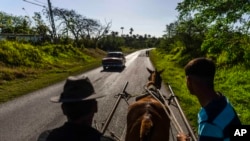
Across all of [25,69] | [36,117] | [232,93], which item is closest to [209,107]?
[36,117]

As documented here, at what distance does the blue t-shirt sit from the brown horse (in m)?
1.71

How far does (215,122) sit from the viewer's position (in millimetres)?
2752

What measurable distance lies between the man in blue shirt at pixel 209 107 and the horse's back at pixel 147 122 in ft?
5.10

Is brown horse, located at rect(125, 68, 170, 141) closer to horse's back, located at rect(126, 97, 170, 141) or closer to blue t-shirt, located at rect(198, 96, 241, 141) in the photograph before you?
horse's back, located at rect(126, 97, 170, 141)

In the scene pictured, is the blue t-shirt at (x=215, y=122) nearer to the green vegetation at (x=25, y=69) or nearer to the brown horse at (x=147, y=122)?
the brown horse at (x=147, y=122)

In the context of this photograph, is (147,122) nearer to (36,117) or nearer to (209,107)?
(209,107)

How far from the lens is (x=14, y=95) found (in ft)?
53.6

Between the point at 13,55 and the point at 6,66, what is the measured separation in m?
2.69

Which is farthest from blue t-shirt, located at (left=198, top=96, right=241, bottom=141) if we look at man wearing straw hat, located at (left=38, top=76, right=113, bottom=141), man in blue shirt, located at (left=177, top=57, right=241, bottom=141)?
man wearing straw hat, located at (left=38, top=76, right=113, bottom=141)

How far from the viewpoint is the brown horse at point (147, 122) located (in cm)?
454

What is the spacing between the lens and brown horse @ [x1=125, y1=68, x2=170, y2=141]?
4535mm

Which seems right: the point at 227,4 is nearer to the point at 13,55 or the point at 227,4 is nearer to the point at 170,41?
the point at 13,55

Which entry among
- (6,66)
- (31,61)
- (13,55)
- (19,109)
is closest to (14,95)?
(19,109)

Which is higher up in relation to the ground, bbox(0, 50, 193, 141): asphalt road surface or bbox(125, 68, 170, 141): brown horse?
bbox(125, 68, 170, 141): brown horse
